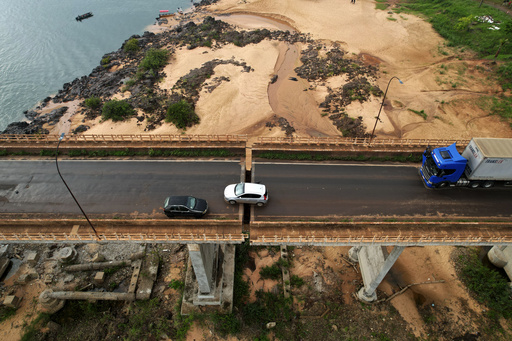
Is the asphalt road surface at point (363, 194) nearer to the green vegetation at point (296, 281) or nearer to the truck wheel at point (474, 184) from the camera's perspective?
the truck wheel at point (474, 184)

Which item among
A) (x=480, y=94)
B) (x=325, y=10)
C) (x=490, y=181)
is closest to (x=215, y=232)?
(x=490, y=181)

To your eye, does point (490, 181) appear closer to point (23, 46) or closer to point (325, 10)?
point (325, 10)

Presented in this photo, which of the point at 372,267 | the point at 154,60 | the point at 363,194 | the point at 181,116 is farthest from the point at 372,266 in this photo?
the point at 154,60

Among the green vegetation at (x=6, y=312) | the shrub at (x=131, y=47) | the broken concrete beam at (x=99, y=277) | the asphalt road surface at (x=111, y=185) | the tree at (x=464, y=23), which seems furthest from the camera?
the tree at (x=464, y=23)

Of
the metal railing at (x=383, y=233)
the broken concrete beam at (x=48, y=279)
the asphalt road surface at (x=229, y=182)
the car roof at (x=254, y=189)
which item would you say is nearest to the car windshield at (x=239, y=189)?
the car roof at (x=254, y=189)

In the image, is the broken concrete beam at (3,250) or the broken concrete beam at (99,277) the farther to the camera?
the broken concrete beam at (3,250)

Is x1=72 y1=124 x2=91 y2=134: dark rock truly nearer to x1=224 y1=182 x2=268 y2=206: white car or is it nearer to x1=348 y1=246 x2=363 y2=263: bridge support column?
x1=224 y1=182 x2=268 y2=206: white car

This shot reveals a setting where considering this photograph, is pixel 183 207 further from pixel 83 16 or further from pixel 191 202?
pixel 83 16
